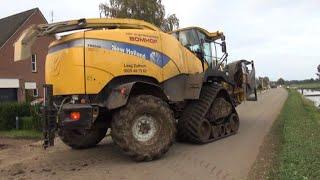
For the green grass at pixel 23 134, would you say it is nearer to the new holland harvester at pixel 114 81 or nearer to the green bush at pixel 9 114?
the green bush at pixel 9 114

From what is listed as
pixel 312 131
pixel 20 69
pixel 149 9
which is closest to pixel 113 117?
pixel 312 131

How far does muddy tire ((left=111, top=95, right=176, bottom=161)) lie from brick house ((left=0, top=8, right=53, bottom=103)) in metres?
28.3

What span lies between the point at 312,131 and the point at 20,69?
29.5m

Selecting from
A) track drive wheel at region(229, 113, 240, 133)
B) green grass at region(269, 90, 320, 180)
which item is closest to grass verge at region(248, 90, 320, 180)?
green grass at region(269, 90, 320, 180)

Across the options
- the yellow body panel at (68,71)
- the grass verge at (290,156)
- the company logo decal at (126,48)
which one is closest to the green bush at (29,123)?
the company logo decal at (126,48)

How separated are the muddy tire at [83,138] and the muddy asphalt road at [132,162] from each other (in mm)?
221

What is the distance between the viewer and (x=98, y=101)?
1118 cm

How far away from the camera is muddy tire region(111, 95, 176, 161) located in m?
11.0

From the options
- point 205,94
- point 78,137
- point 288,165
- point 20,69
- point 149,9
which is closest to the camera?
point 288,165

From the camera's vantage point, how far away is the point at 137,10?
123ft

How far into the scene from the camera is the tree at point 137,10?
37312 millimetres

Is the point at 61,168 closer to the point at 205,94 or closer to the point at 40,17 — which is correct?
the point at 205,94

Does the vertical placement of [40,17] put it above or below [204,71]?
above

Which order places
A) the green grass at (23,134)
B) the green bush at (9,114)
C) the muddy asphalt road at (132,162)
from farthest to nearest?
1. the green bush at (9,114)
2. the green grass at (23,134)
3. the muddy asphalt road at (132,162)
